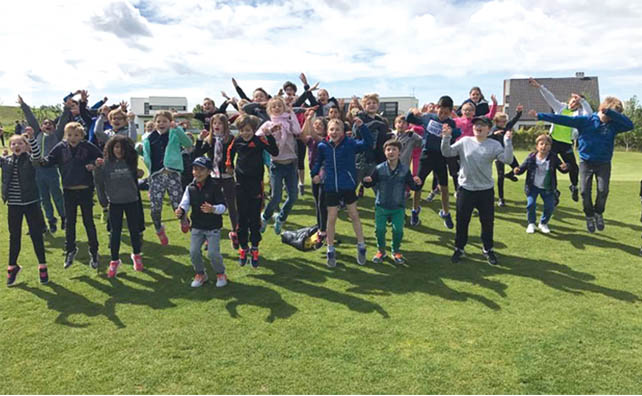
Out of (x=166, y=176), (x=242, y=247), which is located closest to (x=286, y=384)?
(x=242, y=247)

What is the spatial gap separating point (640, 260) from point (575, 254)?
0.83 m

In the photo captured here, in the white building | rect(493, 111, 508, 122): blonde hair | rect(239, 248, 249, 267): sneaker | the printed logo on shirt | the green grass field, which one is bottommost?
the green grass field

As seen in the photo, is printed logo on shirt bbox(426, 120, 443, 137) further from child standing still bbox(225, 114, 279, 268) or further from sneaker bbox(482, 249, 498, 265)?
child standing still bbox(225, 114, 279, 268)

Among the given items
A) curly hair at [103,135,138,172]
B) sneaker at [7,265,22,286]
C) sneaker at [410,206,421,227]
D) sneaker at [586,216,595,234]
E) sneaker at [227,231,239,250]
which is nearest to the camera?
sneaker at [7,265,22,286]

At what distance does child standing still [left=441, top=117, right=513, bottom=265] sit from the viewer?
20.0 feet

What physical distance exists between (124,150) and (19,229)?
5.83 feet

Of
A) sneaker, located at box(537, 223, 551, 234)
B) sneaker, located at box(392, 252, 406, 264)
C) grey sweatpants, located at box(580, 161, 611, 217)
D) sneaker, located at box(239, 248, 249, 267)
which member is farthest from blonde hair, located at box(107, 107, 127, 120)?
grey sweatpants, located at box(580, 161, 611, 217)

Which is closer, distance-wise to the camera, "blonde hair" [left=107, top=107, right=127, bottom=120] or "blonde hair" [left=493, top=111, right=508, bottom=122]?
"blonde hair" [left=107, top=107, right=127, bottom=120]

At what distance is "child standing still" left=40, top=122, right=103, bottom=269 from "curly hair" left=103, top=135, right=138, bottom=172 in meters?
0.33

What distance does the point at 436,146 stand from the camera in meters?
8.17

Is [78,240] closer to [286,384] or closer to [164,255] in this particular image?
[164,255]

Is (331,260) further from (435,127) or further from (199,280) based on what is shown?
(435,127)

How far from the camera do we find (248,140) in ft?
20.0

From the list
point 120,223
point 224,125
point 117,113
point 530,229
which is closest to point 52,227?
point 117,113
